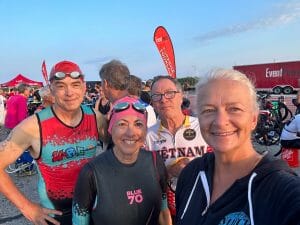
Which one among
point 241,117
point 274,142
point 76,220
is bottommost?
point 274,142

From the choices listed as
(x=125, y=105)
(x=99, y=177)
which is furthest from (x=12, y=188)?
(x=125, y=105)

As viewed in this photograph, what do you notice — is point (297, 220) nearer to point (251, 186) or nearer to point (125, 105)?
point (251, 186)

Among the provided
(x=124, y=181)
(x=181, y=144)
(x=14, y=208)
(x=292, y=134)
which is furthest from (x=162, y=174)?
(x=292, y=134)

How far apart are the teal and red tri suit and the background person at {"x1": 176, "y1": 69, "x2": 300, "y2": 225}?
0.97 m

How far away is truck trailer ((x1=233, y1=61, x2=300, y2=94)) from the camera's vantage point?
2912cm

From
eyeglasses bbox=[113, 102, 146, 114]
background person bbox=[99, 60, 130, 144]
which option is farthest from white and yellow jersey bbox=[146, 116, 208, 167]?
background person bbox=[99, 60, 130, 144]

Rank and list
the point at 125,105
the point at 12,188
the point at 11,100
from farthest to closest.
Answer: the point at 11,100
the point at 12,188
the point at 125,105

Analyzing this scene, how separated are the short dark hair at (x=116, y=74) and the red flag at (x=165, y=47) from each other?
4.86m

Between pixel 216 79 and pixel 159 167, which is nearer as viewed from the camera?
pixel 216 79

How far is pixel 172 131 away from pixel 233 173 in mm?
1096

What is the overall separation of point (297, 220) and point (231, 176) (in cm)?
42

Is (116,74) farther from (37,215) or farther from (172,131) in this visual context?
(37,215)

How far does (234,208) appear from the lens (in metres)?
1.39

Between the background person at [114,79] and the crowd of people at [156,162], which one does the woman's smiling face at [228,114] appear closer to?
the crowd of people at [156,162]
